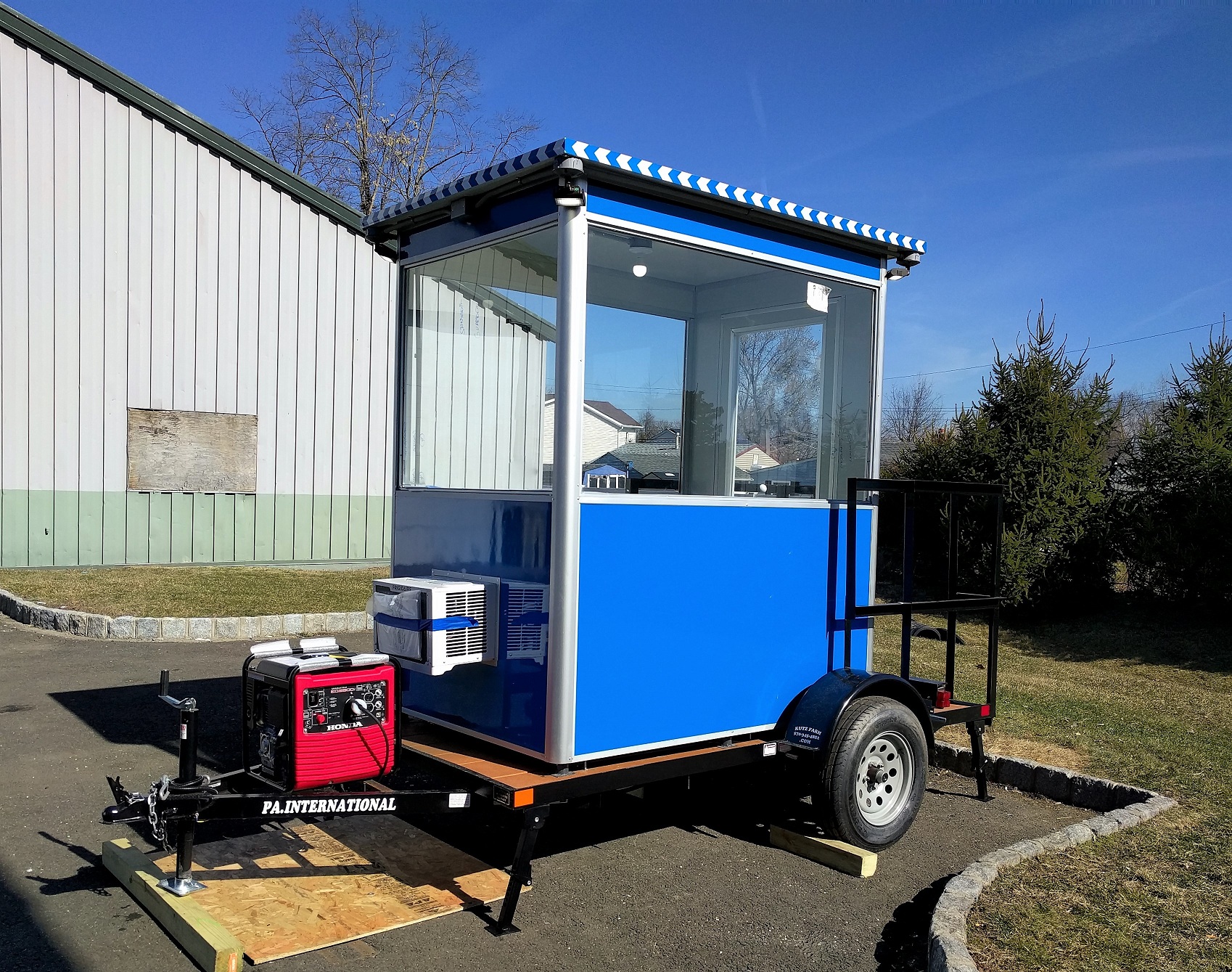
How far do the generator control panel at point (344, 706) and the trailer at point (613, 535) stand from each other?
0.01 meters

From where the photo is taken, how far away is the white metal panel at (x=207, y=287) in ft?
49.9

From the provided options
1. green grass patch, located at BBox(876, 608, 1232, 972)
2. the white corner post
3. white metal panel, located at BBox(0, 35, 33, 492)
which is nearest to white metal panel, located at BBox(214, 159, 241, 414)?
white metal panel, located at BBox(0, 35, 33, 492)

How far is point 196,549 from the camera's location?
1540cm

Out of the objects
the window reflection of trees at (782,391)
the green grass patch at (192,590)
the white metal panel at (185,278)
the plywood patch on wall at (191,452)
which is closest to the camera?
the window reflection of trees at (782,391)

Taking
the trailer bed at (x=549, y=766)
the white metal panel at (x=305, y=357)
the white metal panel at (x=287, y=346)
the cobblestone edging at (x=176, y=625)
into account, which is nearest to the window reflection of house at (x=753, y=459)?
the trailer bed at (x=549, y=766)

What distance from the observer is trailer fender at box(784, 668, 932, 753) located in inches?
188

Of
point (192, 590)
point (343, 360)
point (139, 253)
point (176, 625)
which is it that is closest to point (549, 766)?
point (176, 625)

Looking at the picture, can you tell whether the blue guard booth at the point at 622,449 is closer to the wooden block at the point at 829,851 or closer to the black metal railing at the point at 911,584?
the black metal railing at the point at 911,584

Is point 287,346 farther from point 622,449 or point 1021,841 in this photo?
point 1021,841

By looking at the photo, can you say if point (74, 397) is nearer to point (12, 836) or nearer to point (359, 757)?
point (12, 836)

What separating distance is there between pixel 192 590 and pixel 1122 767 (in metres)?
10.2

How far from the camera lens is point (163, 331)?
48.9 feet

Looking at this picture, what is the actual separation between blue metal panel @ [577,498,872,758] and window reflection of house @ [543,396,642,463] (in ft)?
1.16

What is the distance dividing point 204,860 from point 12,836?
1.01 m
